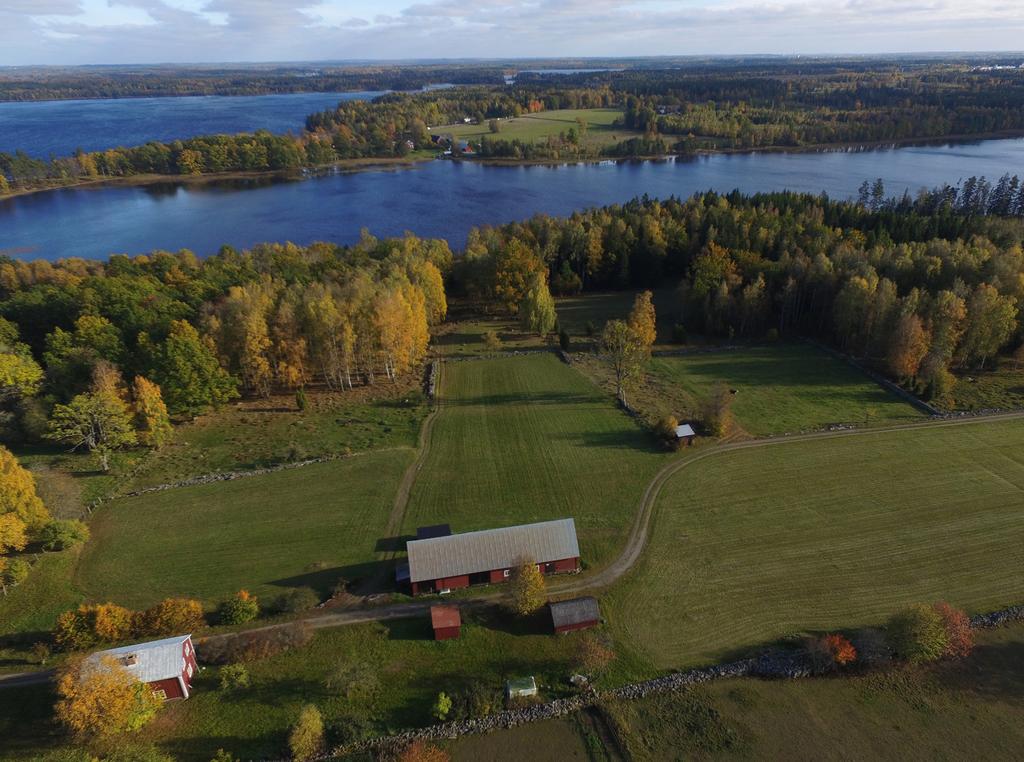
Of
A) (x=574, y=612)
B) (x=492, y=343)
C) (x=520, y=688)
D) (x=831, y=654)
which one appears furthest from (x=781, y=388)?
(x=520, y=688)

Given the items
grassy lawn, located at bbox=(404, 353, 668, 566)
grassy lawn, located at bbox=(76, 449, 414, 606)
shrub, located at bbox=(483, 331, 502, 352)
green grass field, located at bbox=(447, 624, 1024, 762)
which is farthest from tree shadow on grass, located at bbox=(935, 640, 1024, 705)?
shrub, located at bbox=(483, 331, 502, 352)

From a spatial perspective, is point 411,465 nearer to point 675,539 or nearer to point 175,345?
point 675,539

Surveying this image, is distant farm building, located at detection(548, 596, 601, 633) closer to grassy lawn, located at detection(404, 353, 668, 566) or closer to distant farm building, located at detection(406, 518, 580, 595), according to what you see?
distant farm building, located at detection(406, 518, 580, 595)

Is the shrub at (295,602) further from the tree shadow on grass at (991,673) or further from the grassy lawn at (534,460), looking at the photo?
the tree shadow on grass at (991,673)

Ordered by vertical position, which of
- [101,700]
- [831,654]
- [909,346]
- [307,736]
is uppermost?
[101,700]

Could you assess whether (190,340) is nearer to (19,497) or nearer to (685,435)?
(19,497)

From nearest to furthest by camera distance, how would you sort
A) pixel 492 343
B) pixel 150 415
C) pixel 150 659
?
pixel 150 659 → pixel 150 415 → pixel 492 343
